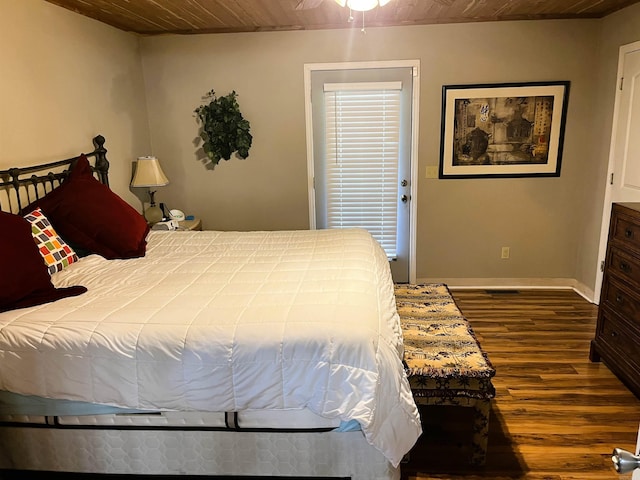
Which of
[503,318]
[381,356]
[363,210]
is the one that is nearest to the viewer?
[381,356]

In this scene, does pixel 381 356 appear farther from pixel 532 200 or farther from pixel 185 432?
pixel 532 200

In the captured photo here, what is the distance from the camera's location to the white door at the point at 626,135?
3.55m

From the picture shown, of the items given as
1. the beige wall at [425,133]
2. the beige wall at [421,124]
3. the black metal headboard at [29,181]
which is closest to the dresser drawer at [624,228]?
the beige wall at [421,124]

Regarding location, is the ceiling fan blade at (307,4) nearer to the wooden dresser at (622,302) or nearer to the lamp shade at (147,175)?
the lamp shade at (147,175)

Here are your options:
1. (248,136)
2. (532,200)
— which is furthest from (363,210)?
(532,200)

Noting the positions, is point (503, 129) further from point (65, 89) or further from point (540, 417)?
point (65, 89)

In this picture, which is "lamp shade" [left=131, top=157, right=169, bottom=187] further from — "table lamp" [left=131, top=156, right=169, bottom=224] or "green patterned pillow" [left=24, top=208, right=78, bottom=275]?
"green patterned pillow" [left=24, top=208, right=78, bottom=275]

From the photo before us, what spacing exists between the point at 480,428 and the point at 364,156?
9.04ft

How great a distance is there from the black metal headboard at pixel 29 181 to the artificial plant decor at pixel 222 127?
3.79 feet

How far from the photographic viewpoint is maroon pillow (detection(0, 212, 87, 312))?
6.82 feet

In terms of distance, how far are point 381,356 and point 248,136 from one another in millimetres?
3018

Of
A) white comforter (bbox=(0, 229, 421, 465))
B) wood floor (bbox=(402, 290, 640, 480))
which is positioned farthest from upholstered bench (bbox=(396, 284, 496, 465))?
white comforter (bbox=(0, 229, 421, 465))

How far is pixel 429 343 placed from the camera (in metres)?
2.46

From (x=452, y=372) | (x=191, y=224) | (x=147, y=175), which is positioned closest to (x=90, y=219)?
(x=147, y=175)
